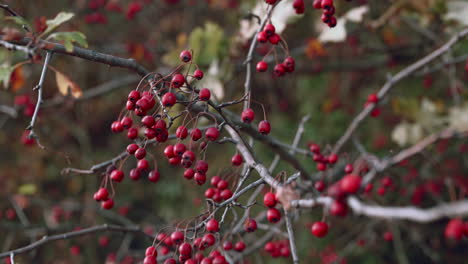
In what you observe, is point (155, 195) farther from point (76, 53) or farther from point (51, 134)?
point (76, 53)

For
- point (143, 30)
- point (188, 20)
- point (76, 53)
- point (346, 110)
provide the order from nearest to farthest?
1. point (76, 53)
2. point (346, 110)
3. point (188, 20)
4. point (143, 30)

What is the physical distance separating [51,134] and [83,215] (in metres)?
1.18

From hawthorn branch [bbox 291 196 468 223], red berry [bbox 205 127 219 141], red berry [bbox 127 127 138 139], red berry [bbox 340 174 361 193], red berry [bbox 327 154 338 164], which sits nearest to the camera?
hawthorn branch [bbox 291 196 468 223]

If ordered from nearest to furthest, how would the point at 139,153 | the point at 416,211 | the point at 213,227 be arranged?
the point at 416,211, the point at 213,227, the point at 139,153

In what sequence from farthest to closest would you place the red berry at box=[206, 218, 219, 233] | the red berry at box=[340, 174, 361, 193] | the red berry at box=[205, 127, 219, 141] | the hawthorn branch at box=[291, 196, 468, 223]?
the red berry at box=[205, 127, 219, 141], the red berry at box=[206, 218, 219, 233], the red berry at box=[340, 174, 361, 193], the hawthorn branch at box=[291, 196, 468, 223]

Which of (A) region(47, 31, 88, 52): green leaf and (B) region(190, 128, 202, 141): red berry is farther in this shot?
(B) region(190, 128, 202, 141): red berry

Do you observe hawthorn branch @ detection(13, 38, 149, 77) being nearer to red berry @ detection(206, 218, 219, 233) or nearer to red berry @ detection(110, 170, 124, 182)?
red berry @ detection(110, 170, 124, 182)

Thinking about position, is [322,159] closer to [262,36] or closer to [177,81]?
[262,36]

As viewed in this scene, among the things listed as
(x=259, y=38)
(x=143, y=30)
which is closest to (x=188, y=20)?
(x=143, y=30)

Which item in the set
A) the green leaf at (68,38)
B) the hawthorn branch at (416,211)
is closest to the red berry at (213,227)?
the hawthorn branch at (416,211)

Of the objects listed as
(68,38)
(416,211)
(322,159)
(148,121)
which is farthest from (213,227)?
(322,159)

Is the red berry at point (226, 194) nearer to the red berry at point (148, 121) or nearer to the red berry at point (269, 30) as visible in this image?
the red berry at point (148, 121)

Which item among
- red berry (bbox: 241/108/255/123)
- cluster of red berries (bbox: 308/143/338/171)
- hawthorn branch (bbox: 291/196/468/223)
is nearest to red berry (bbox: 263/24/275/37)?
red berry (bbox: 241/108/255/123)

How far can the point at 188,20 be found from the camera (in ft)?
15.8
